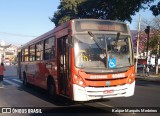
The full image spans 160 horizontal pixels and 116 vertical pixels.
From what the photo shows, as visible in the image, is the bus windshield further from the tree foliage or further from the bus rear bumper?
the tree foliage

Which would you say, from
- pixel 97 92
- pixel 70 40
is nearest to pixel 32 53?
pixel 70 40

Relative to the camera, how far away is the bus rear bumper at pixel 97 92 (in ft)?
35.8

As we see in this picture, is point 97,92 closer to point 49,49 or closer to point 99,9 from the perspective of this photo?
point 49,49

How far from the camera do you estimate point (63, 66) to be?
1237 centimetres

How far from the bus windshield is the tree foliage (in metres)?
15.8

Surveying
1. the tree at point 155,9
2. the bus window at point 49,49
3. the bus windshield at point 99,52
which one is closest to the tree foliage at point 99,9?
the tree at point 155,9

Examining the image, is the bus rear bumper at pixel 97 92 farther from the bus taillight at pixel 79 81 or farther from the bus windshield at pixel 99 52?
the bus windshield at pixel 99 52

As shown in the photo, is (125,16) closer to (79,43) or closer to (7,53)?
(79,43)

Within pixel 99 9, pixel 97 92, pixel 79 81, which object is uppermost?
pixel 99 9

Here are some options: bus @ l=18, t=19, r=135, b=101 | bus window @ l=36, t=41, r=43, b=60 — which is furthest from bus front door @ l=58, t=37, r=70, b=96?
bus window @ l=36, t=41, r=43, b=60

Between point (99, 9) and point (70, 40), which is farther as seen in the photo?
point (99, 9)

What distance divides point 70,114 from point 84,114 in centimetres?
46

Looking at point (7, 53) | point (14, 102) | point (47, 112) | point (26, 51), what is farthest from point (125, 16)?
point (7, 53)

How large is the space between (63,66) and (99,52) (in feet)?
5.77
